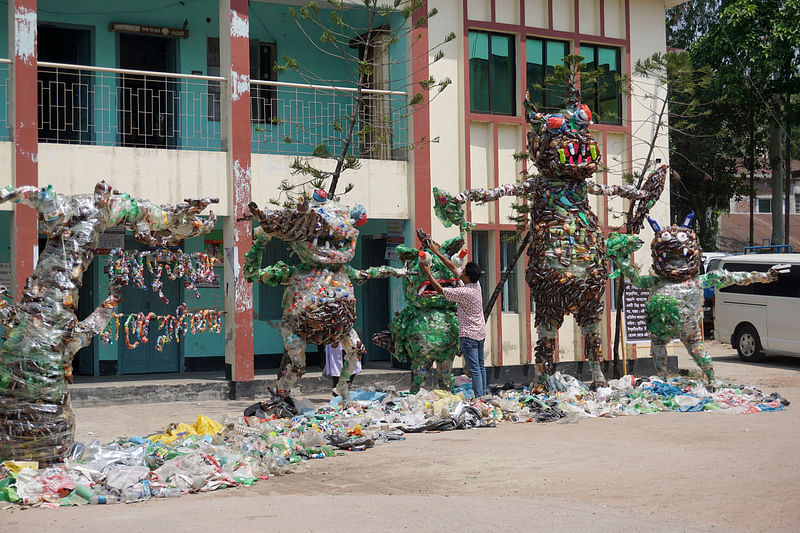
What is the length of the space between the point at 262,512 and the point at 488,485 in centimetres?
153

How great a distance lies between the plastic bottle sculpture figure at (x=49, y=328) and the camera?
5.92 meters

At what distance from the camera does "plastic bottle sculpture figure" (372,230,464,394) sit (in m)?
9.16

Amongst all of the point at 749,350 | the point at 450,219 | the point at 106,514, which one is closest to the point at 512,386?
the point at 450,219

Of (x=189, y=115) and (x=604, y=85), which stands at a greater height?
(x=604, y=85)

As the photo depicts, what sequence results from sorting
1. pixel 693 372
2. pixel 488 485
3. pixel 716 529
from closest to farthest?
pixel 716 529 → pixel 488 485 → pixel 693 372

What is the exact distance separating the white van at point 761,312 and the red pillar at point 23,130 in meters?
11.1

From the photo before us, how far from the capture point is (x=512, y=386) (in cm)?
1009

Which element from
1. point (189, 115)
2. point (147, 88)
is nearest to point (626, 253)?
point (189, 115)

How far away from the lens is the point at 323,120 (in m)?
13.5

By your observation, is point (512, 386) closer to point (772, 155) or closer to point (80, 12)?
point (80, 12)

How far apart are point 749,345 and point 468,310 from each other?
847cm

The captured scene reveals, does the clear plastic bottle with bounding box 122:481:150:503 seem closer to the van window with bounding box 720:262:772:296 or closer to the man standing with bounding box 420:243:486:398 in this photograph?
the man standing with bounding box 420:243:486:398

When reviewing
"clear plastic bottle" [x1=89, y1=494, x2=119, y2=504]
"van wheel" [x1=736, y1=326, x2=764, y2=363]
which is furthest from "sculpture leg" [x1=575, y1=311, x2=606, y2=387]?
"van wheel" [x1=736, y1=326, x2=764, y2=363]

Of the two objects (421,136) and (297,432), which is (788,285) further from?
(297,432)
